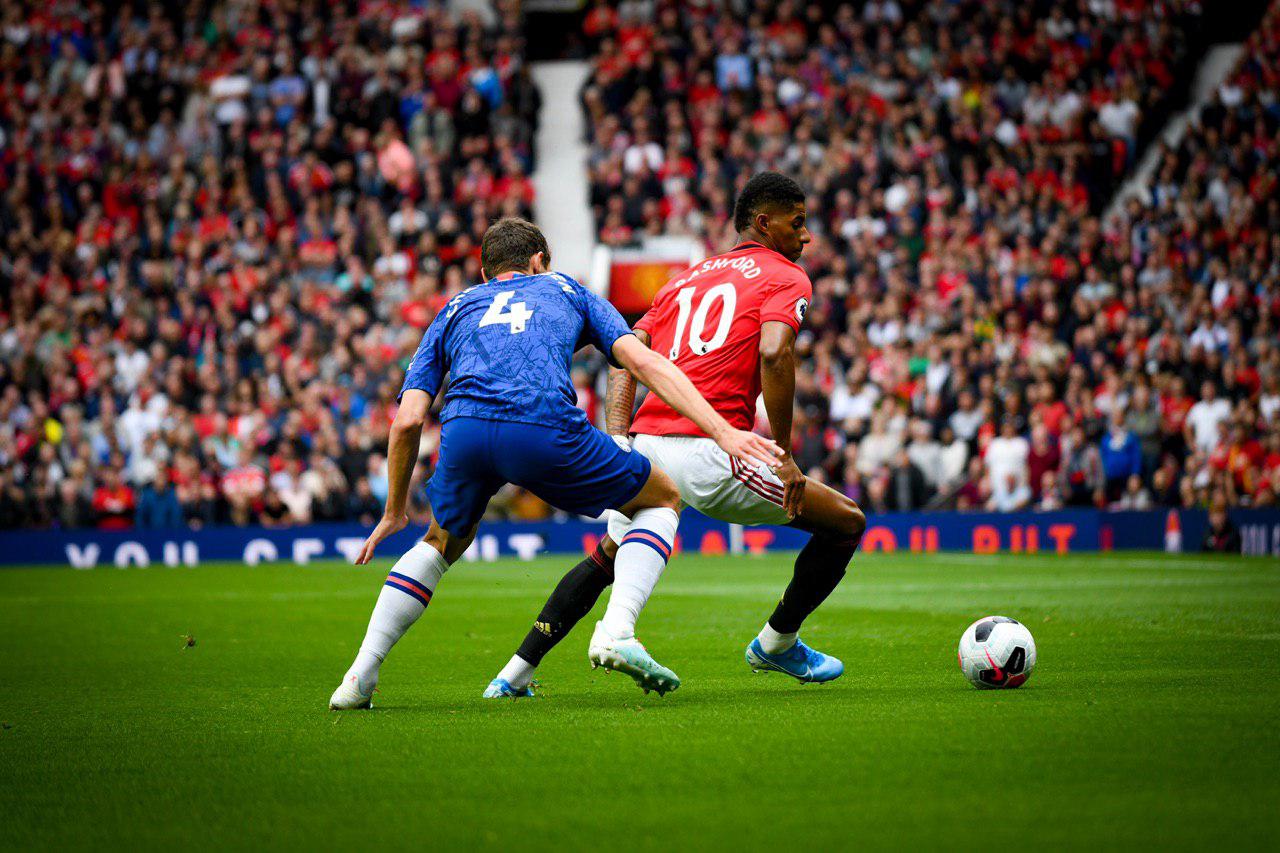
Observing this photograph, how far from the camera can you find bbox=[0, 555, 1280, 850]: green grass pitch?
4.49 m

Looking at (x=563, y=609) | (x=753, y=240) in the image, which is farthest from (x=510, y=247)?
(x=563, y=609)

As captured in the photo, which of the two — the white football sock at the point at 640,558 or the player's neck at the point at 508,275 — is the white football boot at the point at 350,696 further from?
the player's neck at the point at 508,275

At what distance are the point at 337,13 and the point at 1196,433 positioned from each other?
17837mm

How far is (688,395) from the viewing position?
6.57 meters

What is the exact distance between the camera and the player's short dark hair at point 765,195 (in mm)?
7883

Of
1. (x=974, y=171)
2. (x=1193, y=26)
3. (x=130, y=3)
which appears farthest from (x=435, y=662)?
(x=130, y=3)

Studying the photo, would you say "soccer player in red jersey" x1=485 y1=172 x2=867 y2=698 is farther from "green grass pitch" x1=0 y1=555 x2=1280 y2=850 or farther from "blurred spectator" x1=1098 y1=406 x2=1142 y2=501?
"blurred spectator" x1=1098 y1=406 x2=1142 y2=501

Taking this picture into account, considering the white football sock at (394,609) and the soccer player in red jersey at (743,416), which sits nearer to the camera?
the white football sock at (394,609)

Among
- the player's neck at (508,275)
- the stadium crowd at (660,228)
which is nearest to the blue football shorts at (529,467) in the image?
the player's neck at (508,275)

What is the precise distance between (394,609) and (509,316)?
136 cm

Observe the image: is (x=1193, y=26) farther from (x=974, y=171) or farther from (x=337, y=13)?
(x=337, y=13)

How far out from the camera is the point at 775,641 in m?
7.91

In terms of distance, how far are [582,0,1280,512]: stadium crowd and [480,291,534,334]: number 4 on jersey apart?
48.4 ft

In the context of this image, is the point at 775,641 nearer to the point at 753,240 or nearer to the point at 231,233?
the point at 753,240
